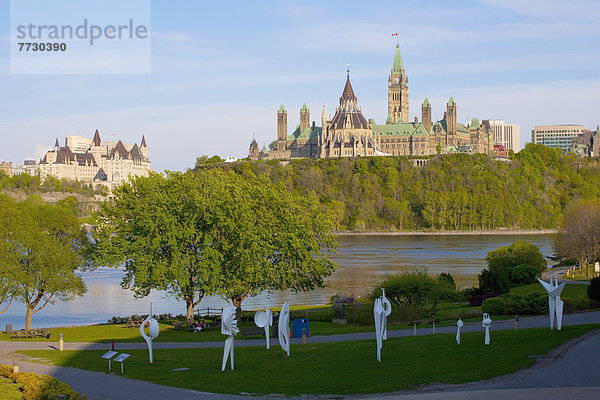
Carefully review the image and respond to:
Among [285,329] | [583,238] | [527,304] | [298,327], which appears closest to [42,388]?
[285,329]

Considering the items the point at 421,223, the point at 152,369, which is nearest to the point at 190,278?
the point at 152,369

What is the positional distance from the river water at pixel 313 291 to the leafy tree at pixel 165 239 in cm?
850

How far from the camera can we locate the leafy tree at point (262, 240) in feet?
128

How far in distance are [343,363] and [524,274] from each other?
109 feet

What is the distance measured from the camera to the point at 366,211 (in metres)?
171

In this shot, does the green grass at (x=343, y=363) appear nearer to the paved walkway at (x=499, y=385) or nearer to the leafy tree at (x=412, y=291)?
the paved walkway at (x=499, y=385)

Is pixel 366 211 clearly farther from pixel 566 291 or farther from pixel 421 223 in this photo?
pixel 566 291

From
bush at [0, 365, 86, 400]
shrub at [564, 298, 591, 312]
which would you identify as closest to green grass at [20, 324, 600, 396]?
bush at [0, 365, 86, 400]

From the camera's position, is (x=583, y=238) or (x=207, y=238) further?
(x=583, y=238)

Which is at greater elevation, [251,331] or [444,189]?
[444,189]

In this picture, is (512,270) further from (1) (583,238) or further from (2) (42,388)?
(2) (42,388)

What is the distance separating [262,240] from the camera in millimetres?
40625

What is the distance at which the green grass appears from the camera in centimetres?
1891

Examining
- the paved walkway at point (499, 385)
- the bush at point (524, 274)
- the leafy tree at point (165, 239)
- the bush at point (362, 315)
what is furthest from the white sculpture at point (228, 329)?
the bush at point (524, 274)
